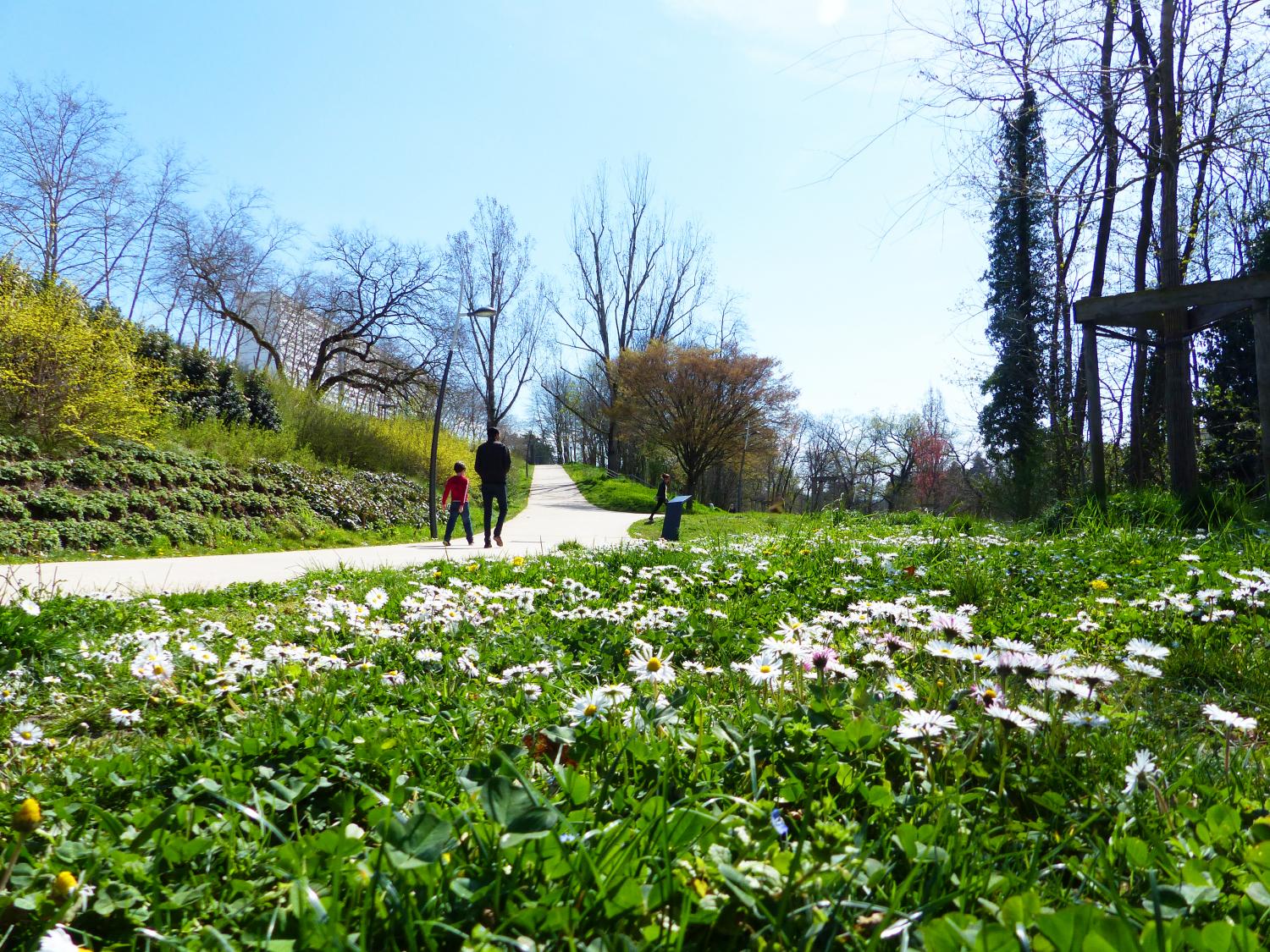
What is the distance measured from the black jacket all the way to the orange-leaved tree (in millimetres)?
21030

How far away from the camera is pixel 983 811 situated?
145 centimetres

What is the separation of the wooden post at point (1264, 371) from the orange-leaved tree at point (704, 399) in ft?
82.9

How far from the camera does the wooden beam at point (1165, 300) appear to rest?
7469mm

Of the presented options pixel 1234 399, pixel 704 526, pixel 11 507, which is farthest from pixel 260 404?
pixel 1234 399

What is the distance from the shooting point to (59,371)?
10953mm

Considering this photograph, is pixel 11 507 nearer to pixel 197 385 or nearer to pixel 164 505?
pixel 164 505

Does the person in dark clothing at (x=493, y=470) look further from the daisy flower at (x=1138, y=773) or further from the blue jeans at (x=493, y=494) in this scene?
the daisy flower at (x=1138, y=773)

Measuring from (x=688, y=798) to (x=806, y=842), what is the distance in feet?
0.76

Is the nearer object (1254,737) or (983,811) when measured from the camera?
(983,811)

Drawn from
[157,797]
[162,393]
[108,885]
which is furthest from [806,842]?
[162,393]

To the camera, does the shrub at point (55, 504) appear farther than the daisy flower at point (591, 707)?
Yes

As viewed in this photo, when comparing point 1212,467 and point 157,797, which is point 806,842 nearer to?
point 157,797

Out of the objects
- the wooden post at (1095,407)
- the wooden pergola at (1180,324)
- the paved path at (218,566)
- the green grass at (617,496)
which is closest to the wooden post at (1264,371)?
the wooden pergola at (1180,324)

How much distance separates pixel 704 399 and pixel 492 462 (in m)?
21.4
